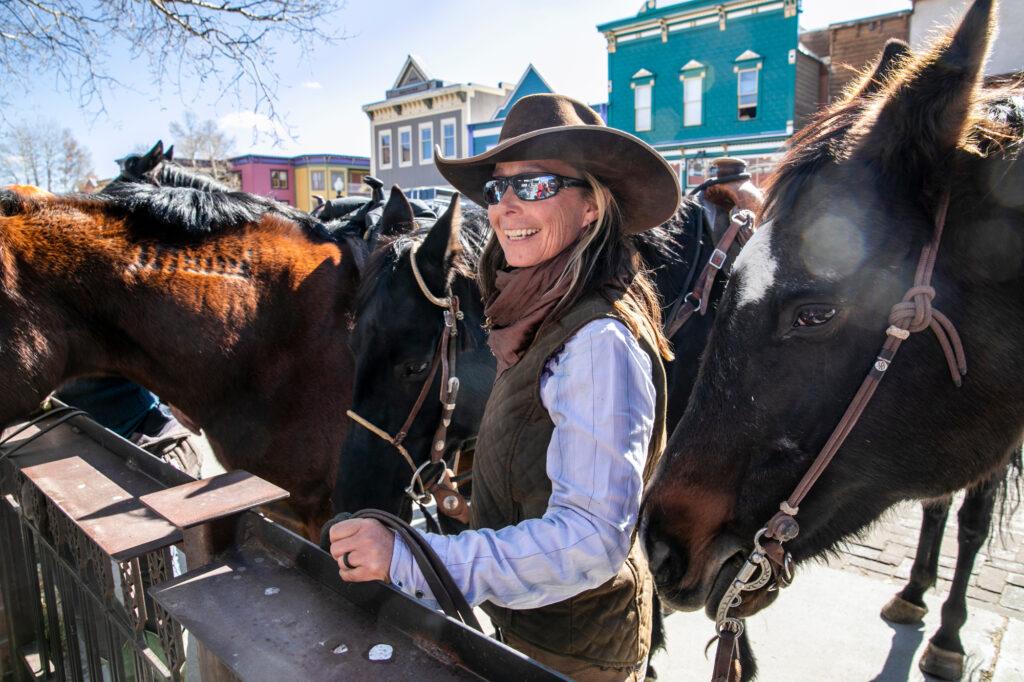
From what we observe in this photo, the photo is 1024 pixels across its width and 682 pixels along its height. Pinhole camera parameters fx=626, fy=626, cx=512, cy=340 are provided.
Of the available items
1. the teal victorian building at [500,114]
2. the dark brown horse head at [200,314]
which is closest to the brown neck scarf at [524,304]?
the dark brown horse head at [200,314]

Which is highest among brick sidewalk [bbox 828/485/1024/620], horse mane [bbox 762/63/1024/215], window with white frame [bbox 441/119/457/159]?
window with white frame [bbox 441/119/457/159]

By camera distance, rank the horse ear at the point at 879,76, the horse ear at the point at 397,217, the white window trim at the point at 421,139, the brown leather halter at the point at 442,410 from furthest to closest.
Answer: the white window trim at the point at 421,139, the horse ear at the point at 397,217, the brown leather halter at the point at 442,410, the horse ear at the point at 879,76

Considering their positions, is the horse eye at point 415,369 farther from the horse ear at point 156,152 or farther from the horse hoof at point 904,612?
the horse hoof at point 904,612

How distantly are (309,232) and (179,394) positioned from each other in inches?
41.5

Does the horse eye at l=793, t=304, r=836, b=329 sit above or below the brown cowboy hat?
below

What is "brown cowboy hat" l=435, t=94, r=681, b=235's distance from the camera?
1.61 metres

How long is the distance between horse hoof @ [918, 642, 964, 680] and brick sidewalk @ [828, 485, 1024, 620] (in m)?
0.61

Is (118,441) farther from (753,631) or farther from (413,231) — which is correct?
(753,631)

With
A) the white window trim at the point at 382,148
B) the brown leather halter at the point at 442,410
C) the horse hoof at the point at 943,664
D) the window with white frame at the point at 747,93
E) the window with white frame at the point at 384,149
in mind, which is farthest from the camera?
the window with white frame at the point at 384,149

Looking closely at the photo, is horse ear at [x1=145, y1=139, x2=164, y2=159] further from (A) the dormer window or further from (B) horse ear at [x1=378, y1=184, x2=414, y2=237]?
(A) the dormer window

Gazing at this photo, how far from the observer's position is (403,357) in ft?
8.70

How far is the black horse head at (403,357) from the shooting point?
8.48 ft

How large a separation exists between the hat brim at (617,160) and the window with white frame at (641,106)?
79.7 feet

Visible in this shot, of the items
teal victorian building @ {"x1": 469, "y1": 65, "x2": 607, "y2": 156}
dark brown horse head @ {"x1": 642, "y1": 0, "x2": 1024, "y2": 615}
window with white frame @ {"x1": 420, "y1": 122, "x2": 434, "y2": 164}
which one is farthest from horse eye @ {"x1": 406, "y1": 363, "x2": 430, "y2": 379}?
window with white frame @ {"x1": 420, "y1": 122, "x2": 434, "y2": 164}
